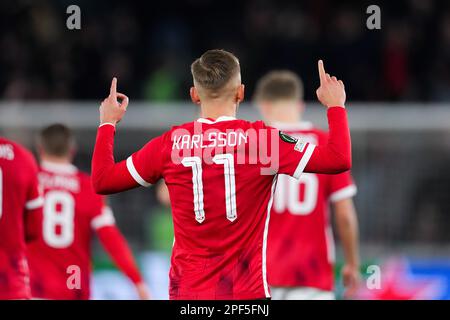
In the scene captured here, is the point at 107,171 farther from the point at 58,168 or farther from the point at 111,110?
the point at 58,168

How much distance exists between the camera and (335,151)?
4.93 metres

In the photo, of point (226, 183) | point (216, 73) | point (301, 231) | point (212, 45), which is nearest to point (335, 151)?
point (226, 183)

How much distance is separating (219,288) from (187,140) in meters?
0.68

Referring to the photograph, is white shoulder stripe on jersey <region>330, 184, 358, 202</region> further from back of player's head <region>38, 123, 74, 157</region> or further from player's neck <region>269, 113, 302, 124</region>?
back of player's head <region>38, 123, 74, 157</region>

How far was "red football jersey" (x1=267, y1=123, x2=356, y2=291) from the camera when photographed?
756 centimetres

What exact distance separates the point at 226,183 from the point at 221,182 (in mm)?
23

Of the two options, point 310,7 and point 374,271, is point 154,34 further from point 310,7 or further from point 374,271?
point 374,271

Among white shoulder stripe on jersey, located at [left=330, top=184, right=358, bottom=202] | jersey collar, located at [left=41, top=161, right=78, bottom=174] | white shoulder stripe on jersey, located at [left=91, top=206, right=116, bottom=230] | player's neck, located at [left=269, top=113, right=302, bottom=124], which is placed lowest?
white shoulder stripe on jersey, located at [left=91, top=206, right=116, bottom=230]

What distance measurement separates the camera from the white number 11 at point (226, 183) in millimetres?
5051

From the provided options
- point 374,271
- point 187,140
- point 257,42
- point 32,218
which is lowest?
point 374,271

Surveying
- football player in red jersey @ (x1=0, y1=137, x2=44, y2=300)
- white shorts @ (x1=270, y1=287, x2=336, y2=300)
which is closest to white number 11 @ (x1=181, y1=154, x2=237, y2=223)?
football player in red jersey @ (x1=0, y1=137, x2=44, y2=300)

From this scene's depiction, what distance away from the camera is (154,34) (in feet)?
51.0

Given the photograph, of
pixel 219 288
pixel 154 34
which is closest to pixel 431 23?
pixel 154 34

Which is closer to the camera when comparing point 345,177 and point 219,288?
point 219,288
